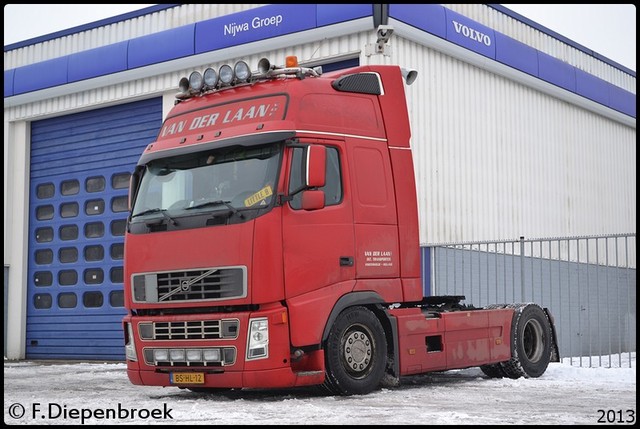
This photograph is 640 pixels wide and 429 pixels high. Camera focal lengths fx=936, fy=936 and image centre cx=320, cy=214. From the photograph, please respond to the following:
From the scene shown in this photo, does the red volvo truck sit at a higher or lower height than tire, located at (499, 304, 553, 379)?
higher

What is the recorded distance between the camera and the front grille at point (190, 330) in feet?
30.3

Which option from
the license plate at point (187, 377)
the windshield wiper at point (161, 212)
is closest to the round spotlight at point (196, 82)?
the windshield wiper at point (161, 212)

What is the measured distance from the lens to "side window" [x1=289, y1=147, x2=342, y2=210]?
9344 millimetres

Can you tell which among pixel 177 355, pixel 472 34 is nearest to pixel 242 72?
pixel 177 355

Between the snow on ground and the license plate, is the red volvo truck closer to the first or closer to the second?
the license plate

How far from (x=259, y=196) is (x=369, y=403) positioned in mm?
2285

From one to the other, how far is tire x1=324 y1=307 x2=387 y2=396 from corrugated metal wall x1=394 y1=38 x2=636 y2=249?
5.79 m

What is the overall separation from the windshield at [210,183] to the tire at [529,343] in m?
4.43

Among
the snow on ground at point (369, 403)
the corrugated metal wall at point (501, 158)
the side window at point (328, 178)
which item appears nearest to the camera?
the snow on ground at point (369, 403)

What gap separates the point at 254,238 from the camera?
9.10 m

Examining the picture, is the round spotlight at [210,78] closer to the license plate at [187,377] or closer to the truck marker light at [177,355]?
the truck marker light at [177,355]

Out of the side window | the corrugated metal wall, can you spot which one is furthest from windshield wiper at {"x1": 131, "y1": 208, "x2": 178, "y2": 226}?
the corrugated metal wall

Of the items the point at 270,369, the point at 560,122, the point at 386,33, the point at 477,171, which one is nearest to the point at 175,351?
the point at 270,369

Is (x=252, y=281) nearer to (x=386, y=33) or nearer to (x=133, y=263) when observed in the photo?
(x=133, y=263)
